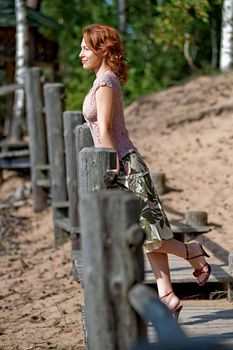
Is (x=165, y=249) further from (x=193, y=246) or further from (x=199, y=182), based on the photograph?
(x=199, y=182)

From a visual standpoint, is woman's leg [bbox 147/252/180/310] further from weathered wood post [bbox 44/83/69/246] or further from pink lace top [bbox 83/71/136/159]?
weathered wood post [bbox 44/83/69/246]

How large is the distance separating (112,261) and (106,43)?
190 cm

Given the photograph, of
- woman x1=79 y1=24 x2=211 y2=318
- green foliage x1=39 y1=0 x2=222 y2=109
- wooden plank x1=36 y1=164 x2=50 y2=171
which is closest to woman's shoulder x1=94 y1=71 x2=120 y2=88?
woman x1=79 y1=24 x2=211 y2=318

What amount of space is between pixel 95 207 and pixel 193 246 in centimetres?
195

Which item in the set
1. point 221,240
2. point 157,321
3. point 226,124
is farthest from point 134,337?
point 226,124

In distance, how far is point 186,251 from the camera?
4.91 m

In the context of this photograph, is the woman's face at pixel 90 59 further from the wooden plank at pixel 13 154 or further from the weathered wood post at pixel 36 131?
the wooden plank at pixel 13 154

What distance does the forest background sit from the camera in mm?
15211

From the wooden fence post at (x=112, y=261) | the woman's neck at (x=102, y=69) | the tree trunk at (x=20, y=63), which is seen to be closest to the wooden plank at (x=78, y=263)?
the woman's neck at (x=102, y=69)

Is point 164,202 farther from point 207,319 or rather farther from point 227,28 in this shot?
point 227,28

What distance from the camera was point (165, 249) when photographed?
480 cm

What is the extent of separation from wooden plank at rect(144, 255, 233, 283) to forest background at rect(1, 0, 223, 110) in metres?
8.46

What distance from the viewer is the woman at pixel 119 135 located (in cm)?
467

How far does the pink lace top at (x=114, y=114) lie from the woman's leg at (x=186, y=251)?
579mm
